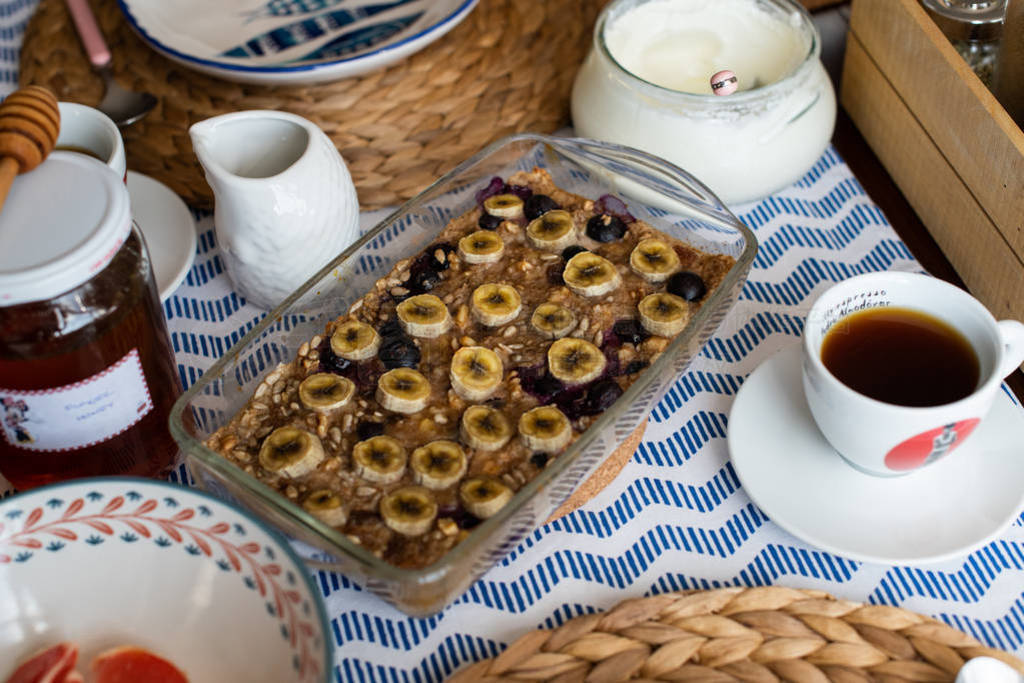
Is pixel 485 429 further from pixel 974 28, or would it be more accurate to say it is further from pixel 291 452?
pixel 974 28

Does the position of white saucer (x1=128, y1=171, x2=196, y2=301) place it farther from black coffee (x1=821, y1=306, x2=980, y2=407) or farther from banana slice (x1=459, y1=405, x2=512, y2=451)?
black coffee (x1=821, y1=306, x2=980, y2=407)

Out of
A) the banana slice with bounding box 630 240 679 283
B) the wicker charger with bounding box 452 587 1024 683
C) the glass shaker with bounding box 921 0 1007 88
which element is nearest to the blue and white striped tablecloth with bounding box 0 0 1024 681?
the wicker charger with bounding box 452 587 1024 683

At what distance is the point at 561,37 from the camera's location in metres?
1.42

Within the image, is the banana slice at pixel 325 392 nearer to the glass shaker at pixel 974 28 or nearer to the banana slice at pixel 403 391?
the banana slice at pixel 403 391

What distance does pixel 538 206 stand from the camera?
3.78 ft

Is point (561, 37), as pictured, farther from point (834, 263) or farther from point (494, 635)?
point (494, 635)

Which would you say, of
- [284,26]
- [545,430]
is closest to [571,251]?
[545,430]

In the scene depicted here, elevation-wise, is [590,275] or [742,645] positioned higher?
[590,275]

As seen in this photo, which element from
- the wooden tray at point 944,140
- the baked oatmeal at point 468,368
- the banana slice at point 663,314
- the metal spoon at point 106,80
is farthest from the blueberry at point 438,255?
the wooden tray at point 944,140

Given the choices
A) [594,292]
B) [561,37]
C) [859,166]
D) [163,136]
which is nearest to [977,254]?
[859,166]

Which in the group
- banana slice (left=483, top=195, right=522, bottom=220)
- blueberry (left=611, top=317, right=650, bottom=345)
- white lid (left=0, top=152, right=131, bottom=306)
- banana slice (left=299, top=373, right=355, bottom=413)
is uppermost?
white lid (left=0, top=152, right=131, bottom=306)

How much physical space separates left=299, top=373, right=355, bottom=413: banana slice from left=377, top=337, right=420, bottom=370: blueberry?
0.04m

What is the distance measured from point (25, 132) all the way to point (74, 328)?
178 millimetres

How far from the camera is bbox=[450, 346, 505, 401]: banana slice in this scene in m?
0.99
